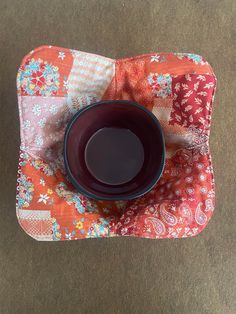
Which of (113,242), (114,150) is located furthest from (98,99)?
(113,242)

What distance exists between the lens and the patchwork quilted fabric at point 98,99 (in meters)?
0.66

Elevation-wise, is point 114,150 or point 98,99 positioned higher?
point 98,99

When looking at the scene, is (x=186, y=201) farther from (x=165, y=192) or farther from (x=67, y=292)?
(x=67, y=292)

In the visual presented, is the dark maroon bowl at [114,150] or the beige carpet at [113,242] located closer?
the dark maroon bowl at [114,150]

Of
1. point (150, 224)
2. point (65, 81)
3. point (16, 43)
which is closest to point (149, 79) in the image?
point (65, 81)

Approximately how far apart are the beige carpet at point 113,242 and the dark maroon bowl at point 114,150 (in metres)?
0.18

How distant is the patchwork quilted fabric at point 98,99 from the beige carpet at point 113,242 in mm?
187

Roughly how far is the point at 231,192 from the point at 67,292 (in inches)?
18.7

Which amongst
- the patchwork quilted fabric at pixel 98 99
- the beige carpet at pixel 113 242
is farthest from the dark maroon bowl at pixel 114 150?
the beige carpet at pixel 113 242

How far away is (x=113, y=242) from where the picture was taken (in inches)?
33.5

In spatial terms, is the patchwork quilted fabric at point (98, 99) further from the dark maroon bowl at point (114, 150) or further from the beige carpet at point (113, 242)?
the beige carpet at point (113, 242)

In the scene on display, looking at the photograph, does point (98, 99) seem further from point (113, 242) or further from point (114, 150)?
point (113, 242)

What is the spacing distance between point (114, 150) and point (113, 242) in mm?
231

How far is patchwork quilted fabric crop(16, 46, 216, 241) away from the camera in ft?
2.17
